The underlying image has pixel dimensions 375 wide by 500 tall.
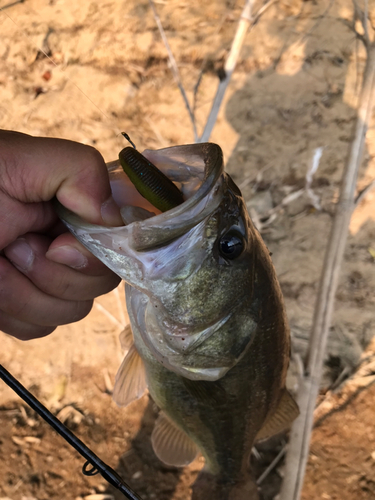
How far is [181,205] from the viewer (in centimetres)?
112

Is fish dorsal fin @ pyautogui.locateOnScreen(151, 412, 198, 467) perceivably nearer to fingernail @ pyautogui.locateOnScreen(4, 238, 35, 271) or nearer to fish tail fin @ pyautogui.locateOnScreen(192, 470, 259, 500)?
fish tail fin @ pyautogui.locateOnScreen(192, 470, 259, 500)

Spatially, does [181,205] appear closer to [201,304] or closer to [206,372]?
[201,304]

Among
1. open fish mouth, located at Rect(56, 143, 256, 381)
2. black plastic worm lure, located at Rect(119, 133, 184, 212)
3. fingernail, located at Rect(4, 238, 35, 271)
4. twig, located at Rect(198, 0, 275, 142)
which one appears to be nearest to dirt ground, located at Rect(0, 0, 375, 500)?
twig, located at Rect(198, 0, 275, 142)

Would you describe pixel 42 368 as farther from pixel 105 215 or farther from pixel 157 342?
pixel 105 215

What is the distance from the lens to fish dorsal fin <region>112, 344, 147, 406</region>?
1892mm

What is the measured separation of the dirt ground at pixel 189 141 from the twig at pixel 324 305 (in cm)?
66

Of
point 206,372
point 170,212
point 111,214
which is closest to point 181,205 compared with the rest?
point 170,212

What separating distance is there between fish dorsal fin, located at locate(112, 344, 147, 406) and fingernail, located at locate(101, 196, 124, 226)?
85cm

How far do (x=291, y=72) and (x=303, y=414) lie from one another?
10.8 feet

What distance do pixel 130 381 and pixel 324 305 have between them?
1.49 m

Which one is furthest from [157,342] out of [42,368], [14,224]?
[42,368]

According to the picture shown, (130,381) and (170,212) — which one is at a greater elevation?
(170,212)

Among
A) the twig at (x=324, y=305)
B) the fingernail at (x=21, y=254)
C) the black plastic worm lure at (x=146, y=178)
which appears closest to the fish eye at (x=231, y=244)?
the black plastic worm lure at (x=146, y=178)

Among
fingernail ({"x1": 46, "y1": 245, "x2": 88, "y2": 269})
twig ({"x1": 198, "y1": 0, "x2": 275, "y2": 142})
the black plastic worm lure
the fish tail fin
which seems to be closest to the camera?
the black plastic worm lure
